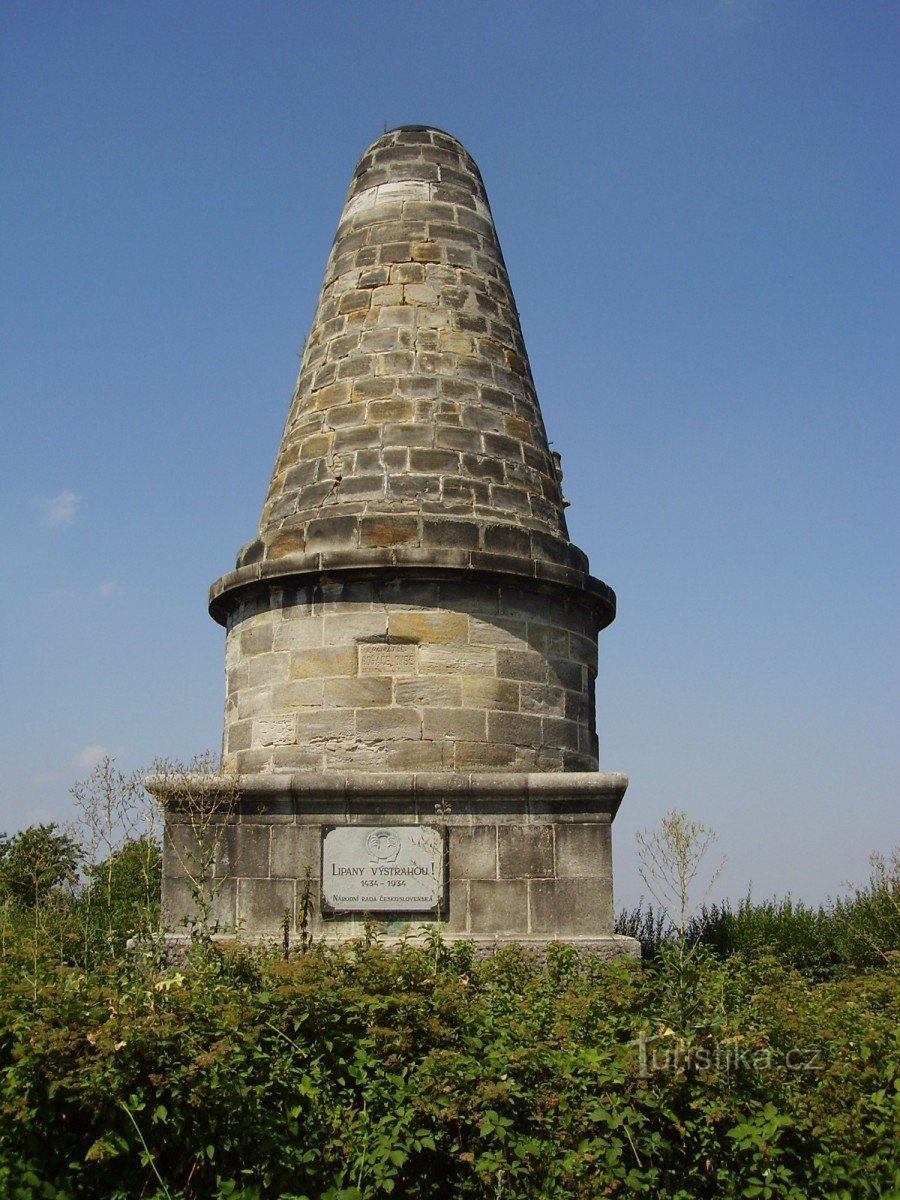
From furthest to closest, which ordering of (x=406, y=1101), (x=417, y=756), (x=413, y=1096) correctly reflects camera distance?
1. (x=417, y=756)
2. (x=406, y=1101)
3. (x=413, y=1096)

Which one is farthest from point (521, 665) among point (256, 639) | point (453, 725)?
point (256, 639)

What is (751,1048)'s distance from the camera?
→ 3.95 meters

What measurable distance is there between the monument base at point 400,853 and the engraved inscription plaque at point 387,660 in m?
0.78

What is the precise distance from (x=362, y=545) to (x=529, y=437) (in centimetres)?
176

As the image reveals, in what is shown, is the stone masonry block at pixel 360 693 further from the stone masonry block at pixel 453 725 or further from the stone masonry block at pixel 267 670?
the stone masonry block at pixel 267 670

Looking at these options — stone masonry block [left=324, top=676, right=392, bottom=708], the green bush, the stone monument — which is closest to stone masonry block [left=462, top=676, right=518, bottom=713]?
the stone monument

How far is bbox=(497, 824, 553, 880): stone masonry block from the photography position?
264 inches

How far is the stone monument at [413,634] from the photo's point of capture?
6.69 meters

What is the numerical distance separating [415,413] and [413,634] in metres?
1.73

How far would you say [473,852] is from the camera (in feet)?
22.1

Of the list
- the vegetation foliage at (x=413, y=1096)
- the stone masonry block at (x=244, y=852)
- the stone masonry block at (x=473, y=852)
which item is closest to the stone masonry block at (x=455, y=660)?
the stone masonry block at (x=473, y=852)

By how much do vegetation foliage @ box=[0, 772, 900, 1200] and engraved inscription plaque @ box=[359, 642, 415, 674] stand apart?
2997 mm

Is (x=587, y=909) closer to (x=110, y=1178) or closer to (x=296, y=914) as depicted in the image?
(x=296, y=914)

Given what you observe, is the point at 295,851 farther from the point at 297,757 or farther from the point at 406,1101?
the point at 406,1101
